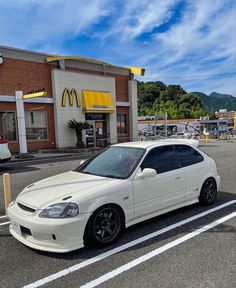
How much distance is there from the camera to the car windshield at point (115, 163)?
15.0 ft

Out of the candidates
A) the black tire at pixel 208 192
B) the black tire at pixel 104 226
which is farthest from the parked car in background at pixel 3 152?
the black tire at pixel 104 226

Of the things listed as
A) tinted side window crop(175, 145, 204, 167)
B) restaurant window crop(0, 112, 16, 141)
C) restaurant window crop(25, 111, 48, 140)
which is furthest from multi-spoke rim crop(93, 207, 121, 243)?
restaurant window crop(25, 111, 48, 140)

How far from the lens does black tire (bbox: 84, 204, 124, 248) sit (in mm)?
3809

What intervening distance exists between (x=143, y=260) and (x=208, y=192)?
281 centimetres

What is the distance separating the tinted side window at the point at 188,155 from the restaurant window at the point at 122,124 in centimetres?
2060

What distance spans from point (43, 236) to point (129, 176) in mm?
1544

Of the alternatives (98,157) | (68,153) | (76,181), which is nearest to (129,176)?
(76,181)

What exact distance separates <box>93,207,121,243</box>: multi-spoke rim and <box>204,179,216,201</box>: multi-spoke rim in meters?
2.46

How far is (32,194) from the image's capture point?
4207mm

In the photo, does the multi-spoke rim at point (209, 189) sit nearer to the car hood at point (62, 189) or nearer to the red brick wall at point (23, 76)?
the car hood at point (62, 189)

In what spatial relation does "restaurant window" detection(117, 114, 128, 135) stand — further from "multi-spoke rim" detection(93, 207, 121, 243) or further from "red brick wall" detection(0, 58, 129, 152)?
"multi-spoke rim" detection(93, 207, 121, 243)

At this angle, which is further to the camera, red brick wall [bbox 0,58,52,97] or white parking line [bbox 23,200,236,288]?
red brick wall [bbox 0,58,52,97]

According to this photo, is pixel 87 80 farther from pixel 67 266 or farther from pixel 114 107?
pixel 67 266

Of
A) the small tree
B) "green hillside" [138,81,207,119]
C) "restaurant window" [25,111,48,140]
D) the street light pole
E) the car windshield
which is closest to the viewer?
the car windshield
